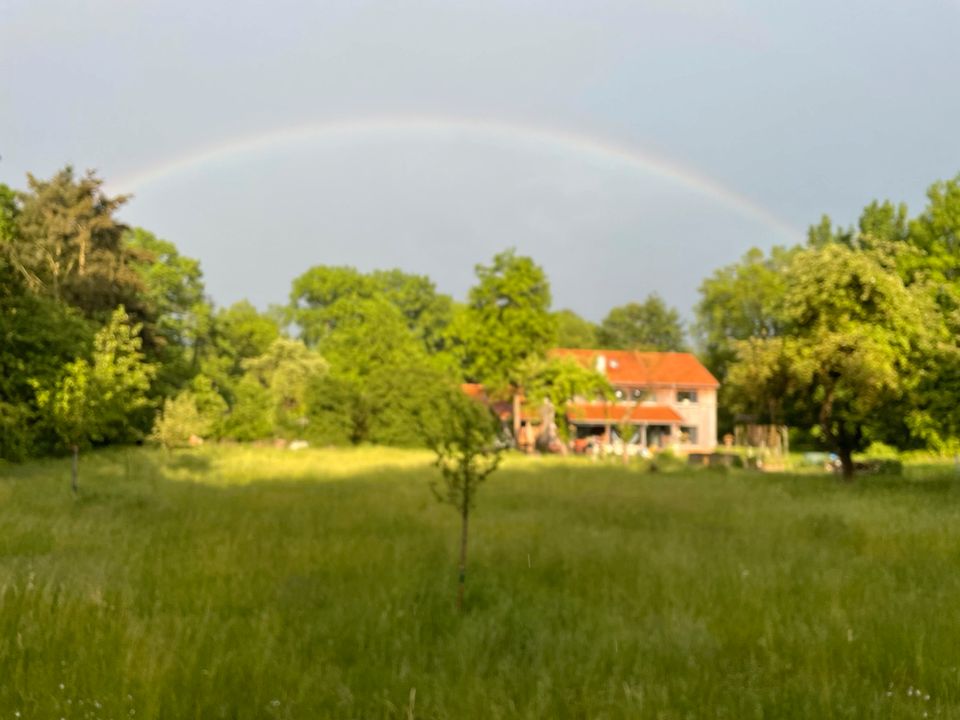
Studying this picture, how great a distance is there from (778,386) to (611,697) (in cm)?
2204

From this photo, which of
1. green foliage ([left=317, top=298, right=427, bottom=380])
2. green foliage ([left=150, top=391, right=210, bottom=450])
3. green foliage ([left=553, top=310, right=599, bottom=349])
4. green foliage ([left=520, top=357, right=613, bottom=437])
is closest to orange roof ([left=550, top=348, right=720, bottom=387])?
green foliage ([left=317, top=298, right=427, bottom=380])

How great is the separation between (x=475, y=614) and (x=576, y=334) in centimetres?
8756

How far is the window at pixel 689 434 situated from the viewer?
60884 millimetres

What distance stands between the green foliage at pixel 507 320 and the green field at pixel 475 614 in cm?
3527

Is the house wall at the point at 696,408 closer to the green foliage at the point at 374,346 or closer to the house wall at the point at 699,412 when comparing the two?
the house wall at the point at 699,412

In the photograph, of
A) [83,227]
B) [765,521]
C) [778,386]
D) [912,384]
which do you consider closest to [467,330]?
[83,227]

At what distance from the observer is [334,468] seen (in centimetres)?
2662

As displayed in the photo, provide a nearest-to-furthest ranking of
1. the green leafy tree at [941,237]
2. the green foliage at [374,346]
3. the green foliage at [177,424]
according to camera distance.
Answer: the green foliage at [177,424], the green leafy tree at [941,237], the green foliage at [374,346]

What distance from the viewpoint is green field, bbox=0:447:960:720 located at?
14.8 ft

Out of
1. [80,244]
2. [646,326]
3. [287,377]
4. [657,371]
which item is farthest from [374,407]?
[646,326]

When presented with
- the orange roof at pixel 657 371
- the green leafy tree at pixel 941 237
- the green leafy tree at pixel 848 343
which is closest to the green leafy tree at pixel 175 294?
the orange roof at pixel 657 371

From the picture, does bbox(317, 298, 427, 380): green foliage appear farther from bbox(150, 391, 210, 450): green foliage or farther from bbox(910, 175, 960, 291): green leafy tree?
bbox(910, 175, 960, 291): green leafy tree

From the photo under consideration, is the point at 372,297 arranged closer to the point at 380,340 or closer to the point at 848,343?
the point at 380,340

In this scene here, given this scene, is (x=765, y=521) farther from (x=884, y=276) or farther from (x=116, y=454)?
(x=116, y=454)
